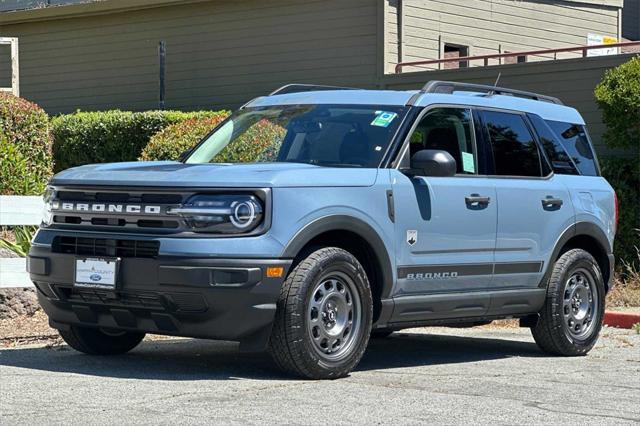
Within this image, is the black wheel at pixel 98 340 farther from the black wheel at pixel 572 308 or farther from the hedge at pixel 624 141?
the hedge at pixel 624 141

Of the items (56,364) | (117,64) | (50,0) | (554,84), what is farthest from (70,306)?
(50,0)

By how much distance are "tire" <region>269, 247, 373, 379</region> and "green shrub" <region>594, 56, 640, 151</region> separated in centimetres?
828

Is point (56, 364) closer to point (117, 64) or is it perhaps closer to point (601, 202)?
point (601, 202)

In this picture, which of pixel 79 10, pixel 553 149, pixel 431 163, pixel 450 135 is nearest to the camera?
pixel 431 163

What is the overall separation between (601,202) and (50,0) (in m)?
19.6

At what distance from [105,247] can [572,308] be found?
12.7 ft

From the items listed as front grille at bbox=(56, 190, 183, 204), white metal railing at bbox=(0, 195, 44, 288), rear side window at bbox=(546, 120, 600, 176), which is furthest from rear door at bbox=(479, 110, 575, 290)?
white metal railing at bbox=(0, 195, 44, 288)

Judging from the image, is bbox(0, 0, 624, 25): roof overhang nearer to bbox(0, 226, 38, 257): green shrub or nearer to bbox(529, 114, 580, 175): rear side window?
bbox(0, 226, 38, 257): green shrub

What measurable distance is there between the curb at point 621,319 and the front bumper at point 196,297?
541 centimetres

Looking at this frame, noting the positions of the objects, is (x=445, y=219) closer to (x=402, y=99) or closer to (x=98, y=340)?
(x=402, y=99)

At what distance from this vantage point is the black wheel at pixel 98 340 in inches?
334

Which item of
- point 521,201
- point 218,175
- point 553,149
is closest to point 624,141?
point 553,149

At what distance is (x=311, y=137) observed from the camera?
8.53 metres

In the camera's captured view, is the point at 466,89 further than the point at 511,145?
Yes
